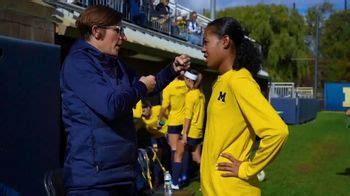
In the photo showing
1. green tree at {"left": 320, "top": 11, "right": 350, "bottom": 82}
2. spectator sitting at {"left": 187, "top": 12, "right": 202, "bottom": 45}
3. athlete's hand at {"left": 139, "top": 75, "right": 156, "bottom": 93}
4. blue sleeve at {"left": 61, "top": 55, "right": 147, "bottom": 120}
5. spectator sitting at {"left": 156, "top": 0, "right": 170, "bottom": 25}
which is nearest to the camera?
blue sleeve at {"left": 61, "top": 55, "right": 147, "bottom": 120}

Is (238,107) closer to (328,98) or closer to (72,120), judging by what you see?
(72,120)

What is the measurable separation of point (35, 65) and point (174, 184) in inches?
194

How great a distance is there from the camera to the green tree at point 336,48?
237ft

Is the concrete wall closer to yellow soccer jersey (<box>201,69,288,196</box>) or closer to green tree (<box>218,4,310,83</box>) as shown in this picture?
yellow soccer jersey (<box>201,69,288,196</box>)

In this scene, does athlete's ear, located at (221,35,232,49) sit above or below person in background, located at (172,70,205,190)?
above

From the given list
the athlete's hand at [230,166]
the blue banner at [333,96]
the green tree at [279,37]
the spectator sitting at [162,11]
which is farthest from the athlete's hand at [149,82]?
the blue banner at [333,96]

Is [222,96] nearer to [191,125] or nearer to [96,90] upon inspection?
[96,90]

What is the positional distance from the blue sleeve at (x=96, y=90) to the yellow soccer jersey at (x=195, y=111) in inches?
249

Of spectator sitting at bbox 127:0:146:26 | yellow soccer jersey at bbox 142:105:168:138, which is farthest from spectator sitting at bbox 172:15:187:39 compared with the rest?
yellow soccer jersey at bbox 142:105:168:138

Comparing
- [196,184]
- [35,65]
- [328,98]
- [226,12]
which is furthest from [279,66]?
[35,65]

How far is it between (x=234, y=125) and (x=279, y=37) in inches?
2154

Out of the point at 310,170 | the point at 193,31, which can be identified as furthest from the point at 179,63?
the point at 193,31

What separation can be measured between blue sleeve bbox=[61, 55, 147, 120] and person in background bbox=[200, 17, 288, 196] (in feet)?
1.51

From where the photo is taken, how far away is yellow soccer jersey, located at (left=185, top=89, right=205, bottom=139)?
9633mm
